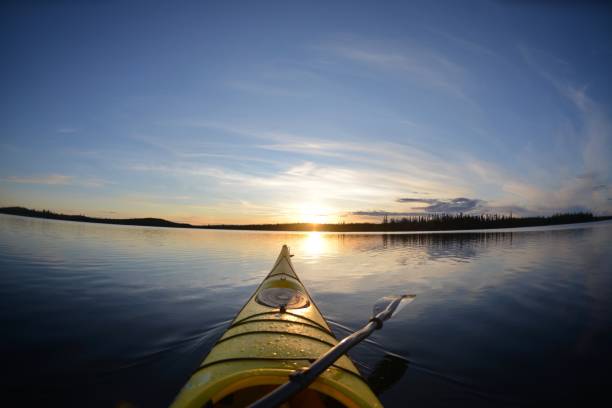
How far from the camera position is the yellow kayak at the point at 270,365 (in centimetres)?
270

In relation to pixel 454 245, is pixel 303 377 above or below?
above

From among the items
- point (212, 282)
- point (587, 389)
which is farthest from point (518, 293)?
point (212, 282)

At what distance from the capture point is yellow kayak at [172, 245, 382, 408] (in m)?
2.70

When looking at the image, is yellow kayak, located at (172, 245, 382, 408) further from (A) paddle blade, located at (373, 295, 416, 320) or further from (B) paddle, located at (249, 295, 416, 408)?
(A) paddle blade, located at (373, 295, 416, 320)

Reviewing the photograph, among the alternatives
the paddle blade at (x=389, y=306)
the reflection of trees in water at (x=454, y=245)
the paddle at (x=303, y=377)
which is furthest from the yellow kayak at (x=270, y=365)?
the reflection of trees in water at (x=454, y=245)

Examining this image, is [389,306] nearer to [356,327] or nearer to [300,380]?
[356,327]

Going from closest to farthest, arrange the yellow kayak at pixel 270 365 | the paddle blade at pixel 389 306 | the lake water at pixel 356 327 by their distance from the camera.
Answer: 1. the yellow kayak at pixel 270 365
2. the lake water at pixel 356 327
3. the paddle blade at pixel 389 306

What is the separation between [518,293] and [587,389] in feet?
22.2

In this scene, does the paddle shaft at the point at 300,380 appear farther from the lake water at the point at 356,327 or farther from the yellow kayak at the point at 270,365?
the lake water at the point at 356,327

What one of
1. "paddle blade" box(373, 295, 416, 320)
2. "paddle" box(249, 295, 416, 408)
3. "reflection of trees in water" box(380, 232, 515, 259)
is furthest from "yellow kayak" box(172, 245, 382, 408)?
"reflection of trees in water" box(380, 232, 515, 259)

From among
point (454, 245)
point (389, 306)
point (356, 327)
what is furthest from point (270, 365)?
point (454, 245)

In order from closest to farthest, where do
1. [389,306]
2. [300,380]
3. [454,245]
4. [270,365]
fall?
[300,380] < [270,365] < [389,306] < [454,245]

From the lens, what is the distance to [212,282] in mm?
12414

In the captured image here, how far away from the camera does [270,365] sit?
302 centimetres
